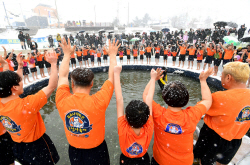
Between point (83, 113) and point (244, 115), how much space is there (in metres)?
1.92

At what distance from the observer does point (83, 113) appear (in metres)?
1.42

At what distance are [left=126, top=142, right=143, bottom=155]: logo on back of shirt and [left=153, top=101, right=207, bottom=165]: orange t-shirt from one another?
319mm

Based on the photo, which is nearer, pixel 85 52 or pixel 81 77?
pixel 81 77

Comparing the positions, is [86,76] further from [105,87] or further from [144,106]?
[144,106]

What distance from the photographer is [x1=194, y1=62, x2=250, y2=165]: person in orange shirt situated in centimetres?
162

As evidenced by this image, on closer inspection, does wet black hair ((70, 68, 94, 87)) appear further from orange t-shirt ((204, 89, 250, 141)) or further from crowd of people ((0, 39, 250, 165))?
orange t-shirt ((204, 89, 250, 141))

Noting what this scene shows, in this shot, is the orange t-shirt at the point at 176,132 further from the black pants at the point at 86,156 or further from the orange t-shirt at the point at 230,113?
the black pants at the point at 86,156

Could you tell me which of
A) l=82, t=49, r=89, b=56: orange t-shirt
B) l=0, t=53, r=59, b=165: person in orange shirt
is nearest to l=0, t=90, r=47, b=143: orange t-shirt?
l=0, t=53, r=59, b=165: person in orange shirt

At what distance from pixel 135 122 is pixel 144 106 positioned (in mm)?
172

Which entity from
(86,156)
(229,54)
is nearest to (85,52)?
(229,54)

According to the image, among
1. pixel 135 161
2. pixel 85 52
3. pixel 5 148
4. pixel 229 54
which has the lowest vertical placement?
pixel 5 148

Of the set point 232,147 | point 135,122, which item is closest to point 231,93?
point 232,147

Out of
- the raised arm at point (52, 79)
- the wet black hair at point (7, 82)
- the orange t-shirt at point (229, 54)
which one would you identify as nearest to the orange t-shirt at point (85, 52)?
the orange t-shirt at point (229, 54)

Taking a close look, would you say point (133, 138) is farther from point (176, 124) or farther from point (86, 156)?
point (86, 156)
